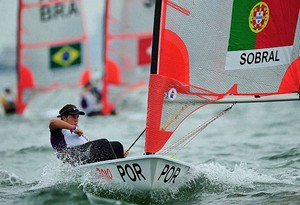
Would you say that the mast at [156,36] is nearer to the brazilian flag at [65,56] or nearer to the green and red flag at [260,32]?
the green and red flag at [260,32]

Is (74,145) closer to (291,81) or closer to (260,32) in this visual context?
(260,32)

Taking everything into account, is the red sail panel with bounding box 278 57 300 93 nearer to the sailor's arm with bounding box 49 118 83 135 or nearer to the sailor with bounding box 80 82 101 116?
the sailor's arm with bounding box 49 118 83 135

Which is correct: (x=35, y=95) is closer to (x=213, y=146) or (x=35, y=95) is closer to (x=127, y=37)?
(x=127, y=37)

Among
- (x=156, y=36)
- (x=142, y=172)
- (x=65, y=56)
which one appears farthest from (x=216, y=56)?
(x=65, y=56)

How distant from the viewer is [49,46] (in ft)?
65.0

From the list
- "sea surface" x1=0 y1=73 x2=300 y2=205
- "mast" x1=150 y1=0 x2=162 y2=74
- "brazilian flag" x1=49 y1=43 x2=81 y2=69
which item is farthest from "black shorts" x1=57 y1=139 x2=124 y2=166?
"brazilian flag" x1=49 y1=43 x2=81 y2=69

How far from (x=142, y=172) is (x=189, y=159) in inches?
153

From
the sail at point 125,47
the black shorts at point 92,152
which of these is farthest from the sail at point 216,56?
the sail at point 125,47

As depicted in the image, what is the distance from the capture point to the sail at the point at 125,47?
18.8 meters

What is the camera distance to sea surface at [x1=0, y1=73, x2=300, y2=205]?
7.20 meters

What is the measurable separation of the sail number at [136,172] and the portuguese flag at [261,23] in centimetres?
150

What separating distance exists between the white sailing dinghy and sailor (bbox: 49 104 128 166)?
219mm

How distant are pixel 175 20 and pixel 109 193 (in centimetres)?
174

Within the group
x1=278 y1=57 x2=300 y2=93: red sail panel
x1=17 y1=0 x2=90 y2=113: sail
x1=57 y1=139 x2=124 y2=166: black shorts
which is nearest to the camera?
x1=57 y1=139 x2=124 y2=166: black shorts
